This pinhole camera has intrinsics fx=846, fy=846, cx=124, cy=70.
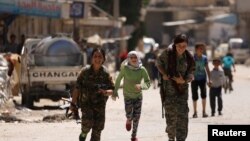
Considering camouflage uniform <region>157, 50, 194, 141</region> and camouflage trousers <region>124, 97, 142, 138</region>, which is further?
camouflage trousers <region>124, 97, 142, 138</region>

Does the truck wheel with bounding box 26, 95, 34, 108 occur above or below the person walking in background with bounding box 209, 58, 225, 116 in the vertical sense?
below

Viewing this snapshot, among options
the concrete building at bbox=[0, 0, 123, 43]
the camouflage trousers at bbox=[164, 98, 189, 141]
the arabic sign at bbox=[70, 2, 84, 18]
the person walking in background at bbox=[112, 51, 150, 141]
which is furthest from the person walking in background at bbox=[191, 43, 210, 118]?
the arabic sign at bbox=[70, 2, 84, 18]

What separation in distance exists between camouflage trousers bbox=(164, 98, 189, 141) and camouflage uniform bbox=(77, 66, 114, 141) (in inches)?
38.1

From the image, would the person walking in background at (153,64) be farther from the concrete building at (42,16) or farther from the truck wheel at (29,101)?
the truck wheel at (29,101)

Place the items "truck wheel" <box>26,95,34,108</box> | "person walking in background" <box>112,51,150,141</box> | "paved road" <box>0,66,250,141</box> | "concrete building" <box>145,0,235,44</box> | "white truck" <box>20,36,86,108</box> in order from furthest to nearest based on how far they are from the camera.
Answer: "concrete building" <box>145,0,235,44</box>
"truck wheel" <box>26,95,34,108</box>
"white truck" <box>20,36,86,108</box>
"paved road" <box>0,66,250,141</box>
"person walking in background" <box>112,51,150,141</box>

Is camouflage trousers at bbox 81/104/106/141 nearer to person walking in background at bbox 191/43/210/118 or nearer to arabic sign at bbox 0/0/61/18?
person walking in background at bbox 191/43/210/118

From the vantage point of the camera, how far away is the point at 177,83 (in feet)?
40.0

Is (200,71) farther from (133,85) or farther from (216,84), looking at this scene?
(133,85)

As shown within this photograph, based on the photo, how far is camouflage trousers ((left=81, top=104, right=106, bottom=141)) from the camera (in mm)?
11906

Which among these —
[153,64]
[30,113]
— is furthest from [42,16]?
[30,113]

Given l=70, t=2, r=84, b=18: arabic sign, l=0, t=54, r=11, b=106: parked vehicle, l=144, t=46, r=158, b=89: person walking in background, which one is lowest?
l=144, t=46, r=158, b=89: person walking in background

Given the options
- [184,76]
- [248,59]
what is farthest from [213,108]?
[248,59]

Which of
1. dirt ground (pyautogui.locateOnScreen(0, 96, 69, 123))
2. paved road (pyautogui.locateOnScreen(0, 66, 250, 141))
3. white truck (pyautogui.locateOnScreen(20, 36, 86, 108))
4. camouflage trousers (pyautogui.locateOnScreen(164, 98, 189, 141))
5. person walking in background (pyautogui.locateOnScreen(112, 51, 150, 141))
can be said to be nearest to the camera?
camouflage trousers (pyautogui.locateOnScreen(164, 98, 189, 141))

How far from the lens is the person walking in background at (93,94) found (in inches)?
469
